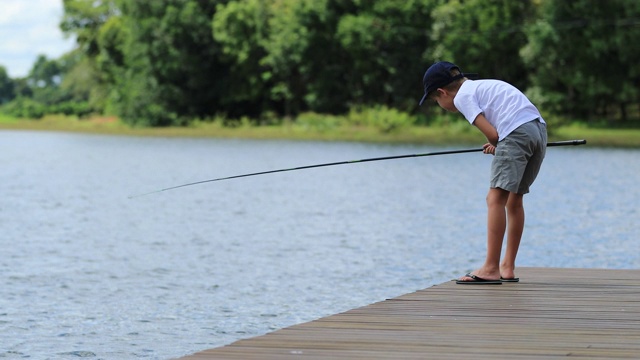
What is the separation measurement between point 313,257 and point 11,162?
941 inches

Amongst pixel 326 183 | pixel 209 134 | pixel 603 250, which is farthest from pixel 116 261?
pixel 209 134

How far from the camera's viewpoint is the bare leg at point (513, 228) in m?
7.41

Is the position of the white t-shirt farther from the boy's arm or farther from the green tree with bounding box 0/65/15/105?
the green tree with bounding box 0/65/15/105

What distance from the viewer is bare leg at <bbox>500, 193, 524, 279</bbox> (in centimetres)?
→ 741

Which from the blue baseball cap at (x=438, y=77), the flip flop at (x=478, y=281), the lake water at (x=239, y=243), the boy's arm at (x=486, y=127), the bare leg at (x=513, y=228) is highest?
the blue baseball cap at (x=438, y=77)

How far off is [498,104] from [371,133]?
46.5 m

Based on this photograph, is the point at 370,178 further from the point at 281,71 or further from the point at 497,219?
the point at 281,71

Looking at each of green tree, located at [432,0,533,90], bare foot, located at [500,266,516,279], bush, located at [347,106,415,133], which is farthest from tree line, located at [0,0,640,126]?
bare foot, located at [500,266,516,279]

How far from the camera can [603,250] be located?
47.8 ft

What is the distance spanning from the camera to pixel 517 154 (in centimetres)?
720

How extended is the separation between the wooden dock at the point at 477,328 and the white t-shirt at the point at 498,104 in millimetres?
1047

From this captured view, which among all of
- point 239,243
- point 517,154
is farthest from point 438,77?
point 239,243

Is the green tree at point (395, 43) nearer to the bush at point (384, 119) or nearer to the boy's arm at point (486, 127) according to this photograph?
the bush at point (384, 119)

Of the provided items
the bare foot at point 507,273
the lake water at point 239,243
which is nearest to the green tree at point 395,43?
the lake water at point 239,243
